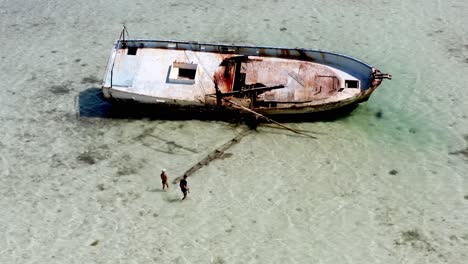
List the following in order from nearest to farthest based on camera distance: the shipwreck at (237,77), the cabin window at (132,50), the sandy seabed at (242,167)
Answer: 1. the sandy seabed at (242,167)
2. the shipwreck at (237,77)
3. the cabin window at (132,50)

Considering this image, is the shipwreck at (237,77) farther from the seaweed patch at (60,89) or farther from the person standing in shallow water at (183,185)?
the person standing in shallow water at (183,185)

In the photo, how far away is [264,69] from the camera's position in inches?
919

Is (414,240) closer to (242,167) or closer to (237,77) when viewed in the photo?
(242,167)

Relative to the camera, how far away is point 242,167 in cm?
2083

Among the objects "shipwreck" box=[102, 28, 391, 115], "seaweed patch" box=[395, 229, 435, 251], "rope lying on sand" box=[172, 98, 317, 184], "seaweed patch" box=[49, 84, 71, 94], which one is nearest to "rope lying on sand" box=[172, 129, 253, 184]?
"rope lying on sand" box=[172, 98, 317, 184]

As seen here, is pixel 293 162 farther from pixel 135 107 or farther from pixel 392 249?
pixel 135 107

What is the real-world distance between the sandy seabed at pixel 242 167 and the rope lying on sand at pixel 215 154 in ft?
0.82

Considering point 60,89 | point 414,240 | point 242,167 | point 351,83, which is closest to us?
point 414,240

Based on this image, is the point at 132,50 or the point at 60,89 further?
the point at 60,89

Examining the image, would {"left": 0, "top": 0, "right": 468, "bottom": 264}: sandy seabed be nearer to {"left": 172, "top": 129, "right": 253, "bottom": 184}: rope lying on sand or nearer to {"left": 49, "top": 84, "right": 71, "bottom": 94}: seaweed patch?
{"left": 49, "top": 84, "right": 71, "bottom": 94}: seaweed patch

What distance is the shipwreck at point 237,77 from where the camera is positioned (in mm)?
22375

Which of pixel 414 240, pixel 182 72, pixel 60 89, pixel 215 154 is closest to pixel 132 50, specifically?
pixel 182 72

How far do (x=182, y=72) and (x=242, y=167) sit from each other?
5624 mm

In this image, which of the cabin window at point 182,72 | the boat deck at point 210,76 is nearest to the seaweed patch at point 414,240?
the boat deck at point 210,76
